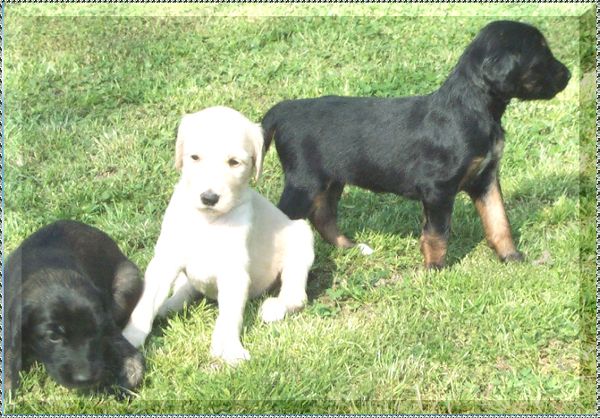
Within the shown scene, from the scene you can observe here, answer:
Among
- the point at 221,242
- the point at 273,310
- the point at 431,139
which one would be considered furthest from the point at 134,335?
the point at 431,139

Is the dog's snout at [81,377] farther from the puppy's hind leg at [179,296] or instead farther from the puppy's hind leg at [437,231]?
the puppy's hind leg at [437,231]

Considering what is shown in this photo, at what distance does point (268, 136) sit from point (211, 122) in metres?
1.49

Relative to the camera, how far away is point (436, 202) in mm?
5750

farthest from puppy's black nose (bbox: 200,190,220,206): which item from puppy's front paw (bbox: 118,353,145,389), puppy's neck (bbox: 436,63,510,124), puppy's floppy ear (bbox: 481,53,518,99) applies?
puppy's floppy ear (bbox: 481,53,518,99)

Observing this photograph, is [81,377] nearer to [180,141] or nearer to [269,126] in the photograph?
[180,141]

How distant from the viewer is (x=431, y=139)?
580 centimetres

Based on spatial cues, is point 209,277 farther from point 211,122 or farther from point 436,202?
point 436,202

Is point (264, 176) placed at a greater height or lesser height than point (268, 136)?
lesser

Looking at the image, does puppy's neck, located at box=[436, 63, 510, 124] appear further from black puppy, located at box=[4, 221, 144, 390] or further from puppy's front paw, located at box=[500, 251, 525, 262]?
black puppy, located at box=[4, 221, 144, 390]

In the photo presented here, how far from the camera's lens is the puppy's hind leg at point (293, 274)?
5.19m

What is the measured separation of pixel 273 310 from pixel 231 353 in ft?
1.96

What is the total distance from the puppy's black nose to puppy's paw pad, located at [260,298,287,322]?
0.83 metres

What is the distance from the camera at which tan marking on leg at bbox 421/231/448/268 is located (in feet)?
18.9

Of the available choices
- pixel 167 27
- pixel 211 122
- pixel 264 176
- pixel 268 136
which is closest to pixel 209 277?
pixel 211 122
